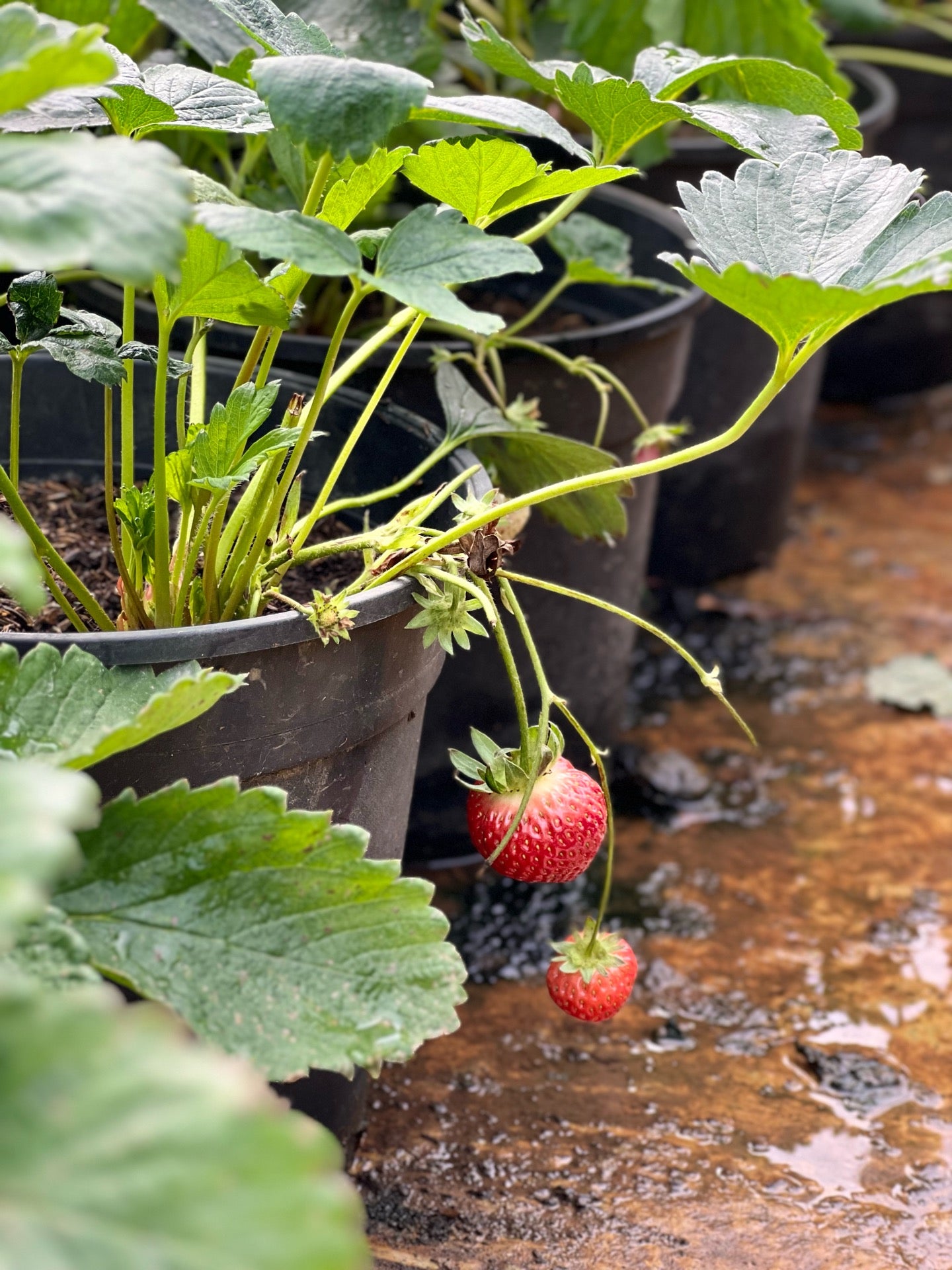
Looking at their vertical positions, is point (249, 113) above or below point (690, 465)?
above

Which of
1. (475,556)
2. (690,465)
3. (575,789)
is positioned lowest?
Result: (690,465)

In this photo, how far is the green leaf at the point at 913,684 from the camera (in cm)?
166

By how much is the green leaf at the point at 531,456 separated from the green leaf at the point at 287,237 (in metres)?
0.31

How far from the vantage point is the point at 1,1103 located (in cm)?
34

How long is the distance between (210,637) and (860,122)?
4.42 ft

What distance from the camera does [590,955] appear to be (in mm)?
821

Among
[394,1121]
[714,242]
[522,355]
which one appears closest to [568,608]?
[522,355]

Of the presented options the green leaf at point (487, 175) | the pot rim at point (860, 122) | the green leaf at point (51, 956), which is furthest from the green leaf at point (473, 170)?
the pot rim at point (860, 122)

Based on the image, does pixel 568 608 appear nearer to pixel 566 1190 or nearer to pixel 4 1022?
pixel 566 1190

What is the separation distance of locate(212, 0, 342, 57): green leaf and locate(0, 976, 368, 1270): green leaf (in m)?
0.53

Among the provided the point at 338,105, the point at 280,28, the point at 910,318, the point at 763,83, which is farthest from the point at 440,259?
the point at 910,318

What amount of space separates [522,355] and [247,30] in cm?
49

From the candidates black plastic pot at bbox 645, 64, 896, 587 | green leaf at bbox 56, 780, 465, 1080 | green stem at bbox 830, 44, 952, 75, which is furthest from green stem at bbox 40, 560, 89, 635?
green stem at bbox 830, 44, 952, 75

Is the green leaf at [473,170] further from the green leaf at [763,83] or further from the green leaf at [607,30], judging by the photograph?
the green leaf at [607,30]
